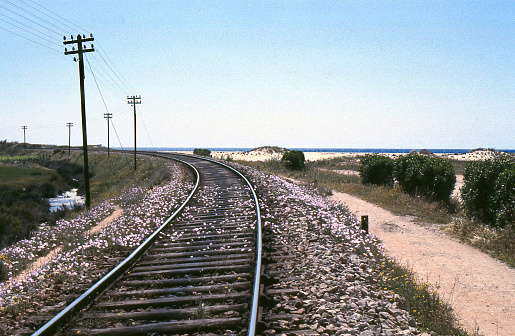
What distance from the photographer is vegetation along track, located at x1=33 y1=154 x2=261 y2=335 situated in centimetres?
413

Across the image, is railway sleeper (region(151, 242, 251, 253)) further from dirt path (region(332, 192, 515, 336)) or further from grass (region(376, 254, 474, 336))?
dirt path (region(332, 192, 515, 336))

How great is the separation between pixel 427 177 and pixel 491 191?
16.0 ft

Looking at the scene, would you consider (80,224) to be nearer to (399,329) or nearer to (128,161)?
(399,329)

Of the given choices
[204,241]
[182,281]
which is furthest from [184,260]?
[204,241]

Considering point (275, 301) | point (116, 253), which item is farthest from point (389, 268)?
point (116, 253)

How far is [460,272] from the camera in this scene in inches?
285

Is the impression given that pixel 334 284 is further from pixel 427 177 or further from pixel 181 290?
pixel 427 177

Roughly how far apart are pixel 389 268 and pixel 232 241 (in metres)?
3.38

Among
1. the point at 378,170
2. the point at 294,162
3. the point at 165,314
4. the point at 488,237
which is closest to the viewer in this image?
the point at 165,314

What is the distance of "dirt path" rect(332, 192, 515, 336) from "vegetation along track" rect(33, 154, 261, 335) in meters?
3.45

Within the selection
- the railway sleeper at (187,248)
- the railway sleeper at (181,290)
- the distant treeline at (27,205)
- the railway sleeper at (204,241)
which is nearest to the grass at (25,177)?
the distant treeline at (27,205)

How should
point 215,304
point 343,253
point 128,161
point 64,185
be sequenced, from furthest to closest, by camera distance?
point 128,161 < point 64,185 < point 343,253 < point 215,304

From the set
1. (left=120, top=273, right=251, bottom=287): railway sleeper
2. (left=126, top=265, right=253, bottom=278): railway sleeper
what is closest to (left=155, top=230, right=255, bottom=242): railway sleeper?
(left=126, top=265, right=253, bottom=278): railway sleeper

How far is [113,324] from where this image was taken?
4.25 metres
